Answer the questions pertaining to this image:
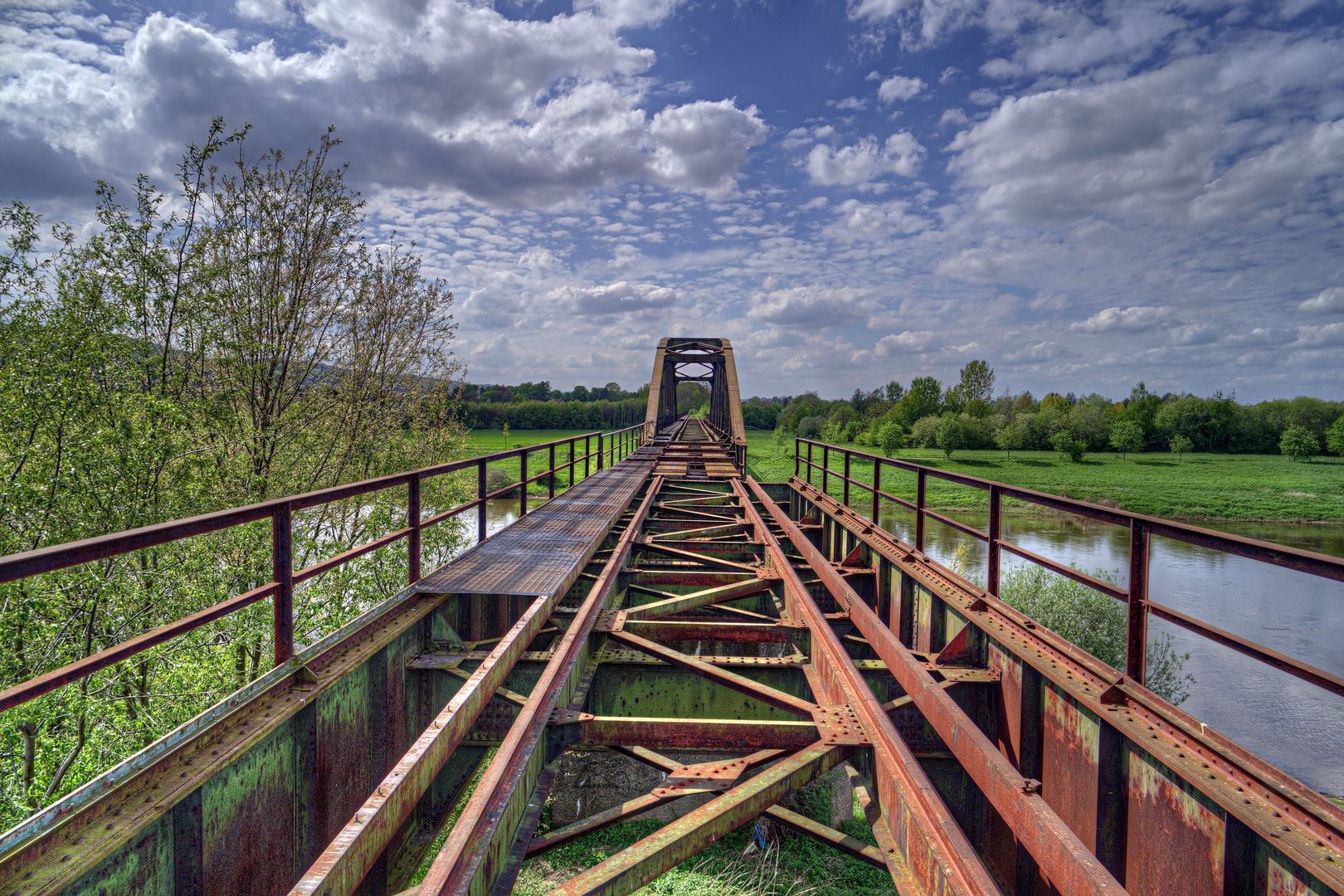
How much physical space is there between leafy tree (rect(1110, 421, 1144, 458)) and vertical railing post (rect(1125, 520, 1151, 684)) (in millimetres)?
87141

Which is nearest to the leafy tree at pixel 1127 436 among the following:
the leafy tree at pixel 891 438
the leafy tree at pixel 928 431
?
the leafy tree at pixel 928 431

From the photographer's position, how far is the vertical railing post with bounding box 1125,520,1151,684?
2.95m

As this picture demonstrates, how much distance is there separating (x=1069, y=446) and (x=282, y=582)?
81633 millimetres

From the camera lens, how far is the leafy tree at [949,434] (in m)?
71.2

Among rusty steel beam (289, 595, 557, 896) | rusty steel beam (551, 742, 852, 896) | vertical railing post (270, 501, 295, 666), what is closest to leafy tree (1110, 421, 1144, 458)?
rusty steel beam (551, 742, 852, 896)

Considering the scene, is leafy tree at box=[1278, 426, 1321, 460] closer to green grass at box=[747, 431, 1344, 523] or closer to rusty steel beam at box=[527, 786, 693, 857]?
green grass at box=[747, 431, 1344, 523]

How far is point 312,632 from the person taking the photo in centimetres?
1244

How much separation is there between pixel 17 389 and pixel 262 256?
496 centimetres

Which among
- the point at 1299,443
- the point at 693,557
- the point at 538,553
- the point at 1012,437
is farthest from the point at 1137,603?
the point at 1299,443

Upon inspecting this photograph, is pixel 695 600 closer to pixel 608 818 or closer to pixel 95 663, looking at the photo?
pixel 608 818

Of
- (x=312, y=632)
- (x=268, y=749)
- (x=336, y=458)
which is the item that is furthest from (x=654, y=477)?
(x=268, y=749)

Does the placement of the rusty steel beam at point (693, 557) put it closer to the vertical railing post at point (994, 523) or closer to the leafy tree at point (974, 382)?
the vertical railing post at point (994, 523)

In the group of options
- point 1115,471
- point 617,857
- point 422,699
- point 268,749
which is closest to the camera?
point 617,857

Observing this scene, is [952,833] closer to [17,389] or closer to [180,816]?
[180,816]
